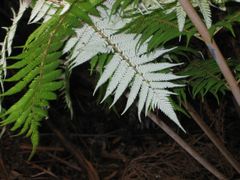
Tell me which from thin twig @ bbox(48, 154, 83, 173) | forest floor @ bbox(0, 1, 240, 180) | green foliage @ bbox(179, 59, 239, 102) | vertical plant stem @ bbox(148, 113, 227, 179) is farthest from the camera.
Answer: thin twig @ bbox(48, 154, 83, 173)

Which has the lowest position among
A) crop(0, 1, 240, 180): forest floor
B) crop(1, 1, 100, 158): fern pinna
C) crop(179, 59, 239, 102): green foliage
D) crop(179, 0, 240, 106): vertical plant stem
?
crop(0, 1, 240, 180): forest floor

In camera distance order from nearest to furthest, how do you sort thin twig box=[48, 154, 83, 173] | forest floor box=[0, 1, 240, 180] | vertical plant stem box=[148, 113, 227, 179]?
vertical plant stem box=[148, 113, 227, 179] → forest floor box=[0, 1, 240, 180] → thin twig box=[48, 154, 83, 173]

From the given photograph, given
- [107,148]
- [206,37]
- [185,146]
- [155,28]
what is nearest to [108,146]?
[107,148]

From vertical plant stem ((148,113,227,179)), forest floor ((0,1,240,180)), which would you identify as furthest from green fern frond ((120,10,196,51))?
forest floor ((0,1,240,180))

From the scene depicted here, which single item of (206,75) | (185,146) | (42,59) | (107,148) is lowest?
(107,148)

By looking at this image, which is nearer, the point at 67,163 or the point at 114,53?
the point at 114,53

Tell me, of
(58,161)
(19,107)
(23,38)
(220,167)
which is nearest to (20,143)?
(58,161)

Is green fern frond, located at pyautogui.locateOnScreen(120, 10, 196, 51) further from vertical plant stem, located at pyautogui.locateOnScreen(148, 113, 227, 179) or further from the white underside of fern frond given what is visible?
vertical plant stem, located at pyautogui.locateOnScreen(148, 113, 227, 179)

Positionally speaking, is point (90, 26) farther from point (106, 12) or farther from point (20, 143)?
point (20, 143)

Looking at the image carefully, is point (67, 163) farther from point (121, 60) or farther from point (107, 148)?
point (121, 60)

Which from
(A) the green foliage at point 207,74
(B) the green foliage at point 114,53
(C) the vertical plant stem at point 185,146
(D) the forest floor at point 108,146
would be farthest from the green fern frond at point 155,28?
(D) the forest floor at point 108,146

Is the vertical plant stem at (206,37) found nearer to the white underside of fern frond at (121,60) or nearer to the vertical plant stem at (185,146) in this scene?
the white underside of fern frond at (121,60)
